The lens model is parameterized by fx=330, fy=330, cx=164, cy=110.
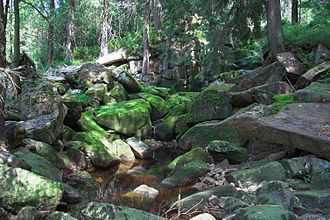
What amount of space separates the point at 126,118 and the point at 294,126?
729 cm

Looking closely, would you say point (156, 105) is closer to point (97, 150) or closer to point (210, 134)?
point (210, 134)

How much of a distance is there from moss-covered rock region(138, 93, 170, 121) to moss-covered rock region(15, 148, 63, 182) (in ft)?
26.9

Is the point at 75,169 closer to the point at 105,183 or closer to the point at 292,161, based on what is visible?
the point at 105,183

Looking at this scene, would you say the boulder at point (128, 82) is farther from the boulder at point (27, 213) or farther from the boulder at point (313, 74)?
the boulder at point (27, 213)

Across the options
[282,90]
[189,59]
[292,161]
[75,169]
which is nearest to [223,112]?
[282,90]

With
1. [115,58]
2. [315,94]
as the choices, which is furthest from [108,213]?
[115,58]

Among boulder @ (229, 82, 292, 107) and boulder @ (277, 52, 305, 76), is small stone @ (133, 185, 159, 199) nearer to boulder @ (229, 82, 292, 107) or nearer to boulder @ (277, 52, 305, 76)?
boulder @ (229, 82, 292, 107)

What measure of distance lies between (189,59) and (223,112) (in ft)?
41.2

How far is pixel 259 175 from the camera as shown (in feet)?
25.7

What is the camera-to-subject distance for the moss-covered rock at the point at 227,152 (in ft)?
32.8

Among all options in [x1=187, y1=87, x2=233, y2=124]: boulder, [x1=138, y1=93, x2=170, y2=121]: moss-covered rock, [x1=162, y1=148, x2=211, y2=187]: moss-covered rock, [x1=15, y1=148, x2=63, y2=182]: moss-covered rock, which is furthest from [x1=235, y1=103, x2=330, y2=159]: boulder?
[x1=138, y1=93, x2=170, y2=121]: moss-covered rock

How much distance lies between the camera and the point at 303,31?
1453 cm

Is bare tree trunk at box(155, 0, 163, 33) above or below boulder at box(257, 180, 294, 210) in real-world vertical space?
above

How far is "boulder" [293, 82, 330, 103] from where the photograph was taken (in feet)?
31.4
